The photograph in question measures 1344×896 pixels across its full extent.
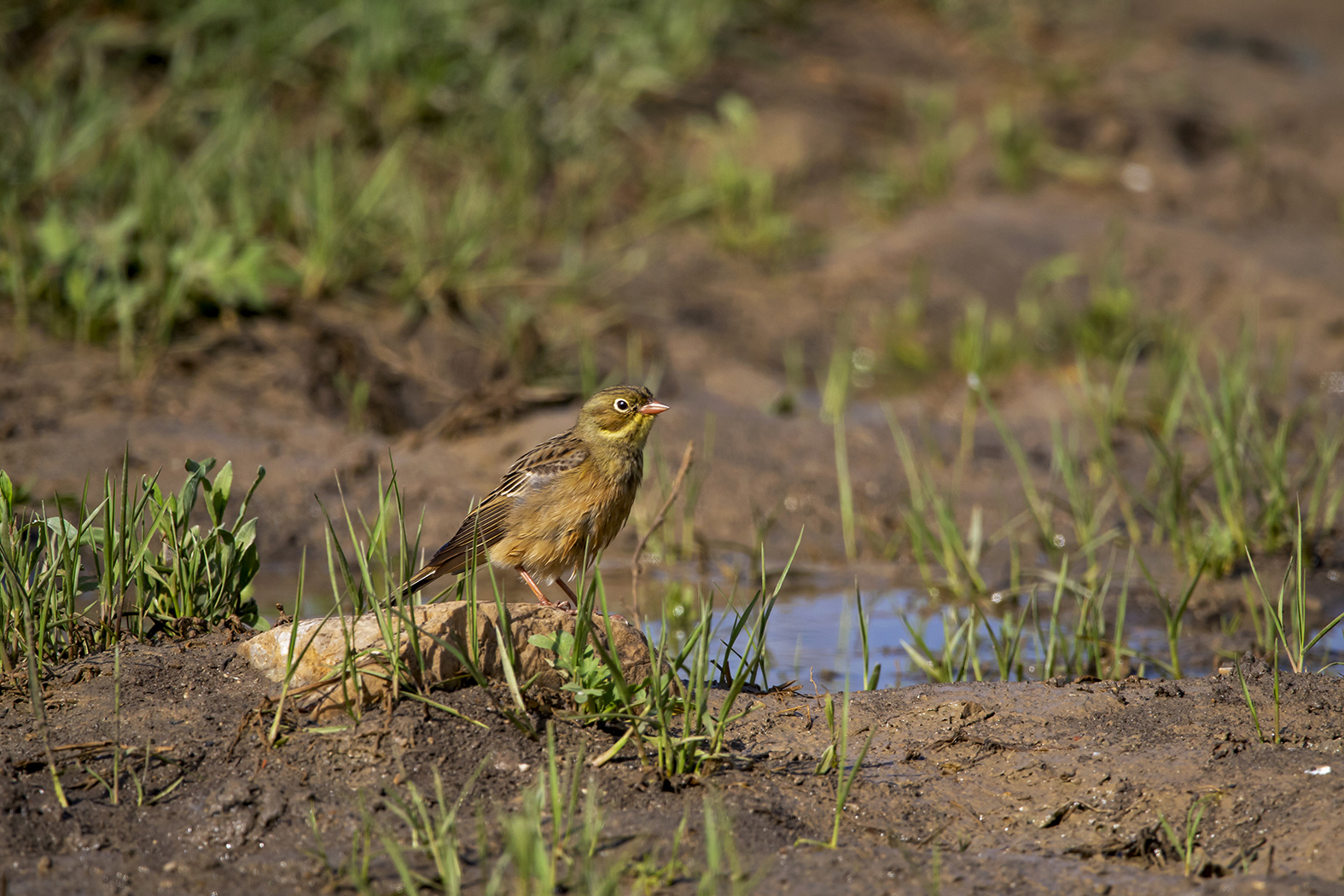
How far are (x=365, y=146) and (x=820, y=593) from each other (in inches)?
240

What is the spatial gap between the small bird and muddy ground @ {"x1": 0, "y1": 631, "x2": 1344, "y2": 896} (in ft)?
4.58

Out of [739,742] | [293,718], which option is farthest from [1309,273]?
[293,718]

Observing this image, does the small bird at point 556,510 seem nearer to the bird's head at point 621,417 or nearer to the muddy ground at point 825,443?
the bird's head at point 621,417

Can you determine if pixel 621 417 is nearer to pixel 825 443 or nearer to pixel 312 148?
pixel 825 443

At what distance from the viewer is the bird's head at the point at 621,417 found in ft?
19.4

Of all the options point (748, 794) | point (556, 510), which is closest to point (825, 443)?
point (556, 510)

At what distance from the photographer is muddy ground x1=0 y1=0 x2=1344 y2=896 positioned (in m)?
3.65

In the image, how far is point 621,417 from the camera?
5961 mm

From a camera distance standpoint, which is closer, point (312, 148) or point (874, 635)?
point (874, 635)

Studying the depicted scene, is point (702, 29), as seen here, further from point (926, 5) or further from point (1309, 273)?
point (1309, 273)

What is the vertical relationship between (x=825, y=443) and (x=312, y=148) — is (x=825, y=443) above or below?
below

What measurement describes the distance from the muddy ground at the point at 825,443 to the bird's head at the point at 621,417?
163cm

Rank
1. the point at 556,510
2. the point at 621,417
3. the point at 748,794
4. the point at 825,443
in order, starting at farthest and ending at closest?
the point at 825,443 < the point at 621,417 < the point at 556,510 < the point at 748,794

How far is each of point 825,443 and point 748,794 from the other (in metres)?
4.78
